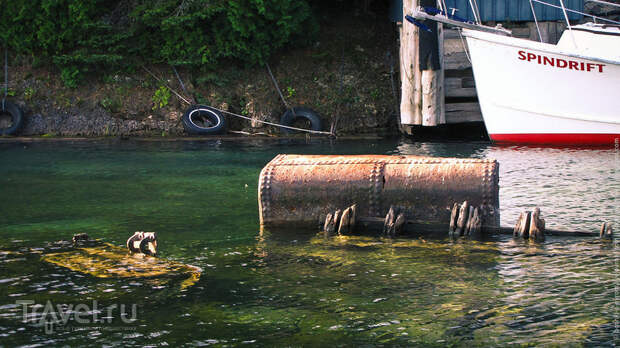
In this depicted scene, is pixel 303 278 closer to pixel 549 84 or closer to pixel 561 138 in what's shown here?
pixel 549 84

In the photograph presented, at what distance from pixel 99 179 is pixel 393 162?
6.02 m

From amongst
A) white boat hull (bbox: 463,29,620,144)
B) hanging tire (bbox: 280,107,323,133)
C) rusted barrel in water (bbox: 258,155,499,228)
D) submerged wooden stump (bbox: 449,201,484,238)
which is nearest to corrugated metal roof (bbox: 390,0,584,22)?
white boat hull (bbox: 463,29,620,144)

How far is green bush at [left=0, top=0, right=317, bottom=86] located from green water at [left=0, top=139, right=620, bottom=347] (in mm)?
8024

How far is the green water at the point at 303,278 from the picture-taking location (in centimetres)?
565

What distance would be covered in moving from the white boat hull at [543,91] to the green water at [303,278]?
4511mm

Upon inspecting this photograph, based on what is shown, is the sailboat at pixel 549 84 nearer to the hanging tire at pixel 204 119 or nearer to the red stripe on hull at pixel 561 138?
the red stripe on hull at pixel 561 138

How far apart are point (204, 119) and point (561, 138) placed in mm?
8436


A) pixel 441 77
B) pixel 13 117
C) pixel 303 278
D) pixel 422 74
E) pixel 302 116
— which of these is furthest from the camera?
pixel 302 116

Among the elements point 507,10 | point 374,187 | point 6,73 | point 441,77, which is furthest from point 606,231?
point 6,73

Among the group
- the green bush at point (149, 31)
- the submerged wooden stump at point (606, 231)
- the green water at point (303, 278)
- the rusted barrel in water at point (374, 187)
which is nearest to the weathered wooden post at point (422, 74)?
the green bush at point (149, 31)

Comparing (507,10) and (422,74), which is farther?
(507,10)

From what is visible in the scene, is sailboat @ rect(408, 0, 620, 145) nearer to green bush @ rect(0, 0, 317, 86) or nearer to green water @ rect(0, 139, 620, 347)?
green water @ rect(0, 139, 620, 347)

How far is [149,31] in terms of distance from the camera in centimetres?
2012

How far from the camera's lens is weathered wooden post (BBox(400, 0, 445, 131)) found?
17203 mm
